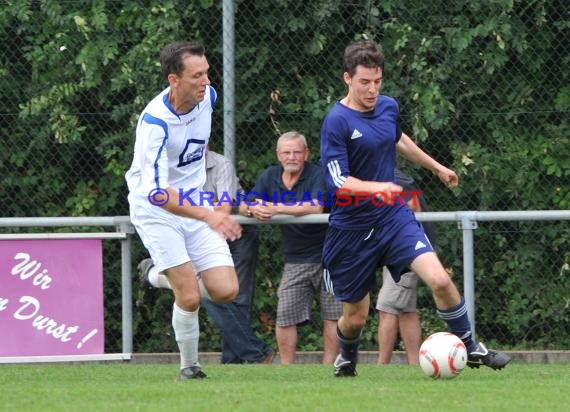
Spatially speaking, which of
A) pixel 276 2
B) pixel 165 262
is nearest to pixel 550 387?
pixel 165 262

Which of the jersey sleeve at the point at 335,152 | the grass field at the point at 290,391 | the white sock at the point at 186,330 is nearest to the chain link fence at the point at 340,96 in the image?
the grass field at the point at 290,391

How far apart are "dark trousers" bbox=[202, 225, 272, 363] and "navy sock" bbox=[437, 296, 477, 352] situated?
2.89m

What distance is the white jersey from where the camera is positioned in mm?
8180

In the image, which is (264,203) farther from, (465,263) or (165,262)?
(165,262)

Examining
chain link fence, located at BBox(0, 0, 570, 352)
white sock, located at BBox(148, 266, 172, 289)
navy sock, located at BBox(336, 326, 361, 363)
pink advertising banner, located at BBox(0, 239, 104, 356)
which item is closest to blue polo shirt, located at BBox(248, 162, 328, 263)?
chain link fence, located at BBox(0, 0, 570, 352)

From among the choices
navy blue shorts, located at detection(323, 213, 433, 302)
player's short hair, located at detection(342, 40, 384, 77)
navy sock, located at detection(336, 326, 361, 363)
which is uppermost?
player's short hair, located at detection(342, 40, 384, 77)

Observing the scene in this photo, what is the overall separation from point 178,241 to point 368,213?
4.01ft

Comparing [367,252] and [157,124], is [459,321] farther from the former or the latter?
[157,124]

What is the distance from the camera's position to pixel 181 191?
850 cm

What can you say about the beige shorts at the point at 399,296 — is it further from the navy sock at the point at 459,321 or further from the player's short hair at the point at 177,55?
the player's short hair at the point at 177,55

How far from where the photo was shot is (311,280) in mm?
11023

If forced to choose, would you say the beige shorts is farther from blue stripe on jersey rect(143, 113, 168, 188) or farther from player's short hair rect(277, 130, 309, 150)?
blue stripe on jersey rect(143, 113, 168, 188)

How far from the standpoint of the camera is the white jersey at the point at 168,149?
818cm

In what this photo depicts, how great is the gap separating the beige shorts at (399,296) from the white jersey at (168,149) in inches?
97.5
